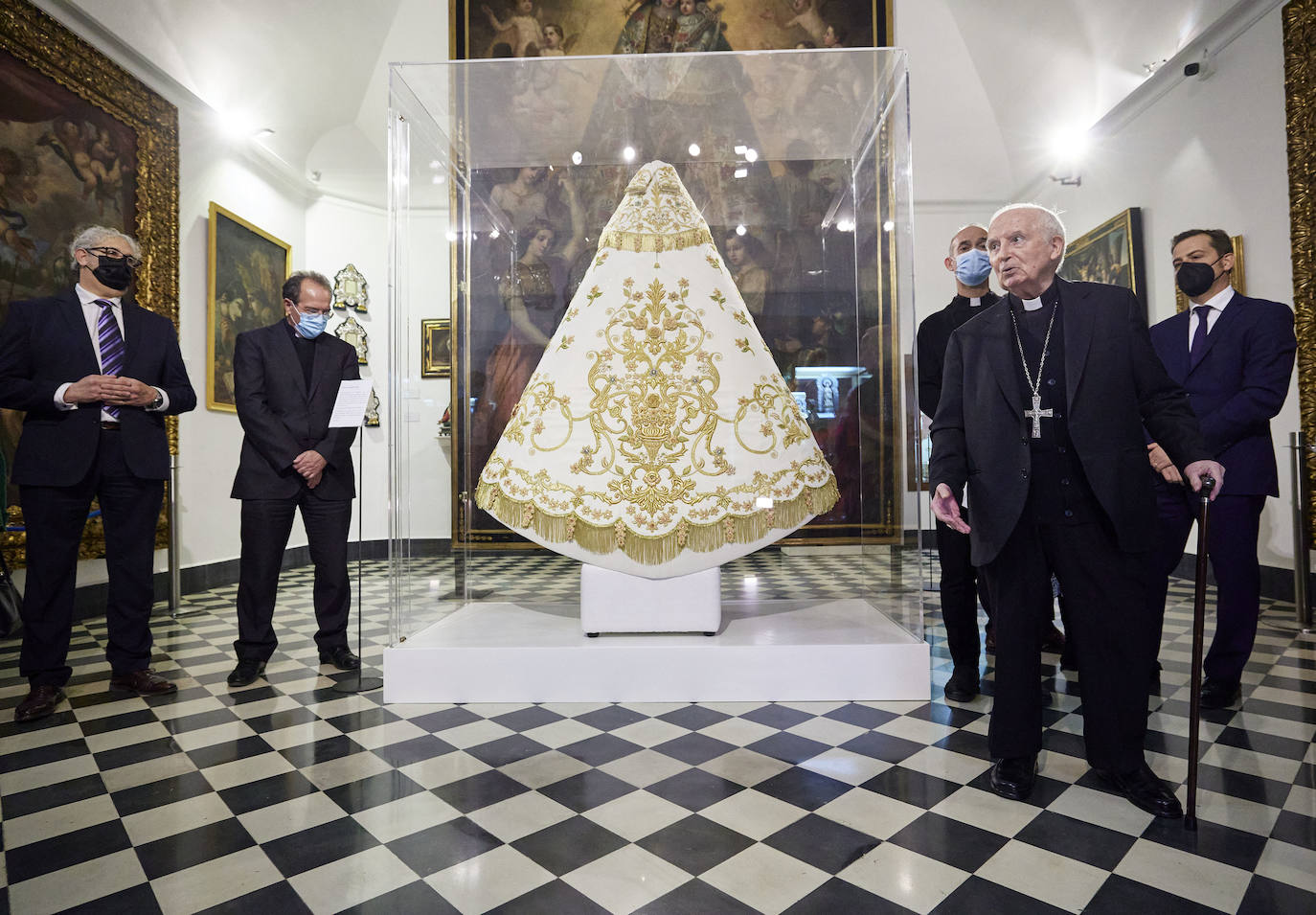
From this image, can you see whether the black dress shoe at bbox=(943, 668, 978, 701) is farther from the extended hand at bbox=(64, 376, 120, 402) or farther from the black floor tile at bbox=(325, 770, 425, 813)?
the extended hand at bbox=(64, 376, 120, 402)

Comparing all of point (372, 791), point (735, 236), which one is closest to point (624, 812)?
point (372, 791)

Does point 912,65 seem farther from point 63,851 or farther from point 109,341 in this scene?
point 63,851

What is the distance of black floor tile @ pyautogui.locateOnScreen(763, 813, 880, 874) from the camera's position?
1908mm

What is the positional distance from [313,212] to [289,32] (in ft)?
6.64

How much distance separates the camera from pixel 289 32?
7055mm

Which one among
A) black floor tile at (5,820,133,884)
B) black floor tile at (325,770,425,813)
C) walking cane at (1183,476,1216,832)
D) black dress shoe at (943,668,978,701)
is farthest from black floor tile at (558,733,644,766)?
walking cane at (1183,476,1216,832)

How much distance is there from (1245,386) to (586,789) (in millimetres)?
3020

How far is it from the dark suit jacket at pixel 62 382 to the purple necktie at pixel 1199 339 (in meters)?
4.49

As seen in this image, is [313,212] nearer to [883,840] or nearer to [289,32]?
[289,32]

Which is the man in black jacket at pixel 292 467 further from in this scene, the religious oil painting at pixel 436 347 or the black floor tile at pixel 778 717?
the black floor tile at pixel 778 717

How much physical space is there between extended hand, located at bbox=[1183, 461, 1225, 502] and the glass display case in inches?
48.8

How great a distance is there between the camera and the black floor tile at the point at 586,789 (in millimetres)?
2248

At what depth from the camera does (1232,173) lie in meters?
5.88

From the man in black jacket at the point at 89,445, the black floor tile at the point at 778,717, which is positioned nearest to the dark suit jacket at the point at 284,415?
the man in black jacket at the point at 89,445
